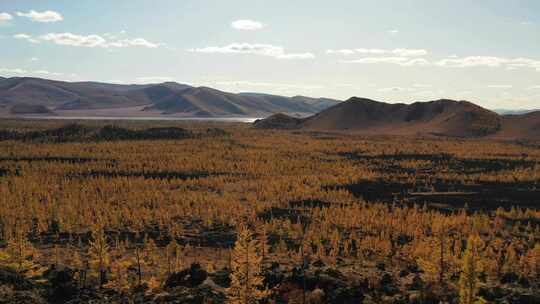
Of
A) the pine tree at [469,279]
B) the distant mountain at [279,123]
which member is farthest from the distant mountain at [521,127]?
the pine tree at [469,279]

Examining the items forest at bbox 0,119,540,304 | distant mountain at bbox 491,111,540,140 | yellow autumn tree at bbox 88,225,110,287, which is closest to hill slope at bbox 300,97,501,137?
distant mountain at bbox 491,111,540,140

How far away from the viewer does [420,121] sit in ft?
504

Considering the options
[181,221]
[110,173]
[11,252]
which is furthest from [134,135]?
[11,252]

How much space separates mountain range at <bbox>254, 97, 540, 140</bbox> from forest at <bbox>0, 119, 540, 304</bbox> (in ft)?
162

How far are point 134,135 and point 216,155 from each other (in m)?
40.9

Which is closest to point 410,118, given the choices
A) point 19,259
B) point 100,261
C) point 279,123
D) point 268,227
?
point 279,123

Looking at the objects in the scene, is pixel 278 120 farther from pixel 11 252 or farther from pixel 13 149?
pixel 11 252

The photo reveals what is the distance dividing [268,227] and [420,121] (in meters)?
128

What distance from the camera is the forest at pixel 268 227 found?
21.9 meters

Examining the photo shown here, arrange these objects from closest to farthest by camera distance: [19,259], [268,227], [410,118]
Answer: [19,259] < [268,227] < [410,118]

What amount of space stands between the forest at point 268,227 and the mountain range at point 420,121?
162ft

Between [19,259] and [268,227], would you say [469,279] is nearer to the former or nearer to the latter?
[19,259]

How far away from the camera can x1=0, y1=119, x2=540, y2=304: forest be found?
2186 centimetres

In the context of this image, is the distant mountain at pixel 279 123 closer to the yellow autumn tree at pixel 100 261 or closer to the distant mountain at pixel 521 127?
the distant mountain at pixel 521 127
